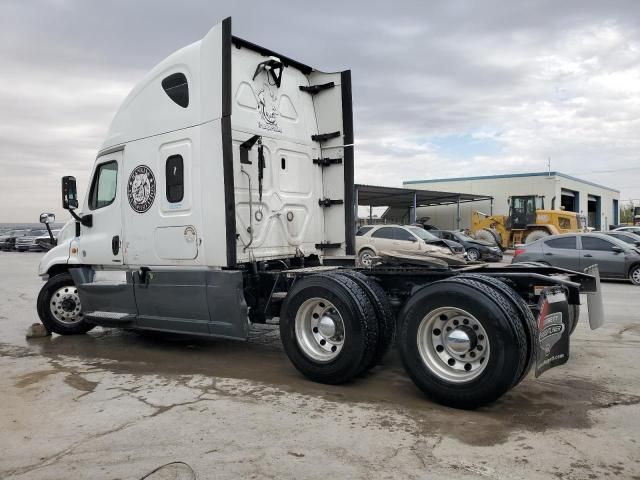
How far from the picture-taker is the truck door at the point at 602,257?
14.4 meters

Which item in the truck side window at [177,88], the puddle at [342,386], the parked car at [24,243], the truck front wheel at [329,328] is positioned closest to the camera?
the puddle at [342,386]

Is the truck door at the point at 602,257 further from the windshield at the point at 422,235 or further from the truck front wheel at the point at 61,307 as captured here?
the truck front wheel at the point at 61,307

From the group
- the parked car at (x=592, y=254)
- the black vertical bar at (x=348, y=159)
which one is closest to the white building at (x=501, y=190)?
the parked car at (x=592, y=254)

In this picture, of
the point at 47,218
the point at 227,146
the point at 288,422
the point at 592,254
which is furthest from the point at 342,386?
the point at 592,254

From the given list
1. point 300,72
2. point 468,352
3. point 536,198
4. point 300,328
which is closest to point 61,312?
point 300,328

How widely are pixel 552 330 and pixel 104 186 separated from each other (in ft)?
19.3

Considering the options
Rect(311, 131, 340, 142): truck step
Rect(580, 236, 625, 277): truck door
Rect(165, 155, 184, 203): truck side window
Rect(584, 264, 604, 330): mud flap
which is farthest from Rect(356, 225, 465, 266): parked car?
Rect(584, 264, 604, 330): mud flap

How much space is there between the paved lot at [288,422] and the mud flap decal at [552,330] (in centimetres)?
39

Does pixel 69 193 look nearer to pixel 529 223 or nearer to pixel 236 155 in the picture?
pixel 236 155

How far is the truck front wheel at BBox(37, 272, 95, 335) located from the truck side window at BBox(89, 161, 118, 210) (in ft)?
4.15

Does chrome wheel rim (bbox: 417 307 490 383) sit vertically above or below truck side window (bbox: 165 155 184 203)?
below

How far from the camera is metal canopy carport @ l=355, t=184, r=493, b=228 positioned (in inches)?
1388

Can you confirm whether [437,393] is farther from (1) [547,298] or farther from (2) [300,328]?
(2) [300,328]

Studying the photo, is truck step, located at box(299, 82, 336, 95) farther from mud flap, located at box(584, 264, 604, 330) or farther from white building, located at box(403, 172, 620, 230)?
white building, located at box(403, 172, 620, 230)
